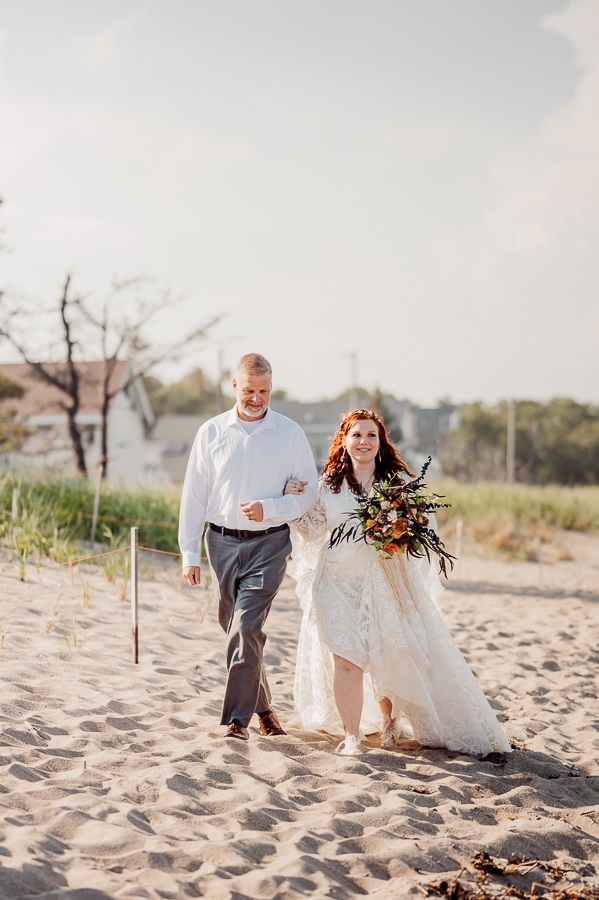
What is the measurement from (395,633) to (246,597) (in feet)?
2.69

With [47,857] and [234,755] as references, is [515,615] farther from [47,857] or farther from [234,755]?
[47,857]

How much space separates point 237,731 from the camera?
5.00m

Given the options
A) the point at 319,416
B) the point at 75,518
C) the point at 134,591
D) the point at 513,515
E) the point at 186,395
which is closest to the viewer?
the point at 134,591

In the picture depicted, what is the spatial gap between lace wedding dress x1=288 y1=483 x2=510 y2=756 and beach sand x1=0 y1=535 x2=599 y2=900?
0.20 m

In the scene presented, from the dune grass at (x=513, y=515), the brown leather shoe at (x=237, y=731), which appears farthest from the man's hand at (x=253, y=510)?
the dune grass at (x=513, y=515)

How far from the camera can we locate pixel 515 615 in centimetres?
1100

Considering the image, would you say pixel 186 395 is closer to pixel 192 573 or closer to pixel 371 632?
pixel 192 573

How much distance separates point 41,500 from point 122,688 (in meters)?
6.94

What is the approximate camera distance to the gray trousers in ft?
16.4

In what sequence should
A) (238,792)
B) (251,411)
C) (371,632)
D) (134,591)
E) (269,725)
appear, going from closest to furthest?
(238,792)
(371,632)
(251,411)
(269,725)
(134,591)

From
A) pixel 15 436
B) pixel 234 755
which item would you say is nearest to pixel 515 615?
pixel 234 755

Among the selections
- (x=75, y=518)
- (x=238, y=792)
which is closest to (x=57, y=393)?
(x=75, y=518)

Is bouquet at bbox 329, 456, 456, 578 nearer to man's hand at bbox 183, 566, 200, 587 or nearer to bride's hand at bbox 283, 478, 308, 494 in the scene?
bride's hand at bbox 283, 478, 308, 494

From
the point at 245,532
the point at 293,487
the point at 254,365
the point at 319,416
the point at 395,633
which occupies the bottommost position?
the point at 395,633
